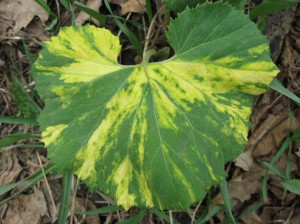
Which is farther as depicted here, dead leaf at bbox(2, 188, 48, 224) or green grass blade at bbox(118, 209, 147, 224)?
dead leaf at bbox(2, 188, 48, 224)

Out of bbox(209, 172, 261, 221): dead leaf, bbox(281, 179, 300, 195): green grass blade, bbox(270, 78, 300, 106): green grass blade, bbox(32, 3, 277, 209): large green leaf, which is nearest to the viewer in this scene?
bbox(32, 3, 277, 209): large green leaf

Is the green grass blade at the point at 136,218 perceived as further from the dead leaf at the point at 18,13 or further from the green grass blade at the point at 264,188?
the dead leaf at the point at 18,13

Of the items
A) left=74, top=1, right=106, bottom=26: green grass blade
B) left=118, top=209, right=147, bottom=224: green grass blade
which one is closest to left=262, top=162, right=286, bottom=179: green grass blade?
left=118, top=209, right=147, bottom=224: green grass blade

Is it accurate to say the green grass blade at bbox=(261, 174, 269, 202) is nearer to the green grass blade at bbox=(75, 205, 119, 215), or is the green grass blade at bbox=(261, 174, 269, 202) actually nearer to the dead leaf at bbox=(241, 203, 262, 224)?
the dead leaf at bbox=(241, 203, 262, 224)

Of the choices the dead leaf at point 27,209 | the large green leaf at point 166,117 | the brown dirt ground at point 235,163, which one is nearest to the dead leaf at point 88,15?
the brown dirt ground at point 235,163

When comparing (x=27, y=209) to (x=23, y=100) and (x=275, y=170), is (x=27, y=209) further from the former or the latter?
(x=275, y=170)

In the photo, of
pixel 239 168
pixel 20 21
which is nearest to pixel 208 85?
pixel 239 168

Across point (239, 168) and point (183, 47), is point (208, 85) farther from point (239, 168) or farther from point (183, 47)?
point (239, 168)
